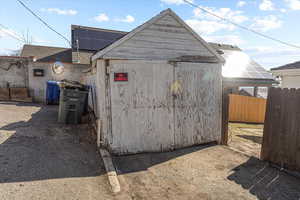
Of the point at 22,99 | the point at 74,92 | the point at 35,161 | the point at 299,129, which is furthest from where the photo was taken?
the point at 22,99

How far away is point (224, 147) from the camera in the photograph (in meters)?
5.00

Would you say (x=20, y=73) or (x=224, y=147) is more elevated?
(x=20, y=73)

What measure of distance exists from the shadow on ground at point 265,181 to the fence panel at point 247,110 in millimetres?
7017

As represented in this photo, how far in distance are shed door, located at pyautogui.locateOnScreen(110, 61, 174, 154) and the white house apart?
25.7ft

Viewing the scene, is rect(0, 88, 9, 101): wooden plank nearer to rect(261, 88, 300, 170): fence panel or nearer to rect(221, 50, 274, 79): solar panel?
rect(221, 50, 274, 79): solar panel

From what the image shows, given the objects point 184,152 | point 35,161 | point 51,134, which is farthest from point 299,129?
point 51,134

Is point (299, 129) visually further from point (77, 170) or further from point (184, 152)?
point (77, 170)

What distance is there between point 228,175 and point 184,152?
126 cm

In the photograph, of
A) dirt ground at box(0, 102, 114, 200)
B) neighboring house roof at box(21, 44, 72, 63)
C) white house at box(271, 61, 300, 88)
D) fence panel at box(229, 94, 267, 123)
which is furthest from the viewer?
neighboring house roof at box(21, 44, 72, 63)

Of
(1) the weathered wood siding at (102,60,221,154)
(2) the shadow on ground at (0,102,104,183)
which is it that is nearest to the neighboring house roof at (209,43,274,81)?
(1) the weathered wood siding at (102,60,221,154)

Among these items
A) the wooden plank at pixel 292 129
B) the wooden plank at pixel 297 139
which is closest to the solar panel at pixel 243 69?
the wooden plank at pixel 292 129

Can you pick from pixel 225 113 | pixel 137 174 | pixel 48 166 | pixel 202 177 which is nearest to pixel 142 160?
pixel 137 174

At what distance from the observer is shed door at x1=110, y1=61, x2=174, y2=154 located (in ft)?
13.6

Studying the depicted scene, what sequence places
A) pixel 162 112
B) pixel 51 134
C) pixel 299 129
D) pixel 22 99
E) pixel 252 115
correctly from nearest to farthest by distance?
pixel 299 129 < pixel 162 112 < pixel 51 134 < pixel 252 115 < pixel 22 99
